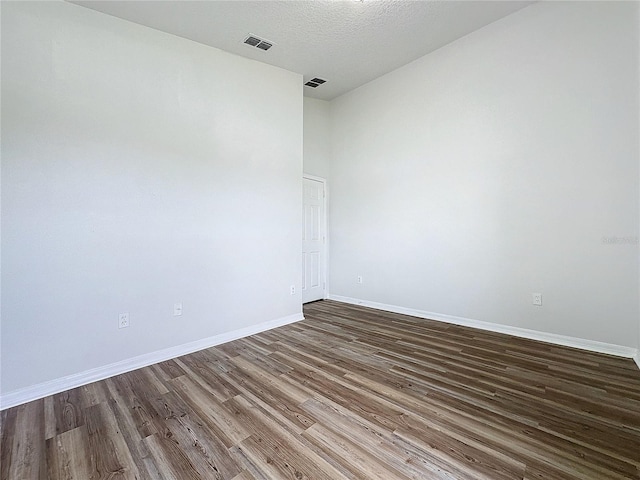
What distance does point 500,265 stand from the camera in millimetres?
3244

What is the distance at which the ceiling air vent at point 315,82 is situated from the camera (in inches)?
164

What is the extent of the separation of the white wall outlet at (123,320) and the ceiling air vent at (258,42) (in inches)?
118

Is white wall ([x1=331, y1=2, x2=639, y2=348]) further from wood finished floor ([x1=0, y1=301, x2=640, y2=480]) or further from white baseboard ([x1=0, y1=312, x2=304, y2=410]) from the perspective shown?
white baseboard ([x1=0, y1=312, x2=304, y2=410])

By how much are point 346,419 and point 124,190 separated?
2608 mm

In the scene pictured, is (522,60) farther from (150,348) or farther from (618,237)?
(150,348)

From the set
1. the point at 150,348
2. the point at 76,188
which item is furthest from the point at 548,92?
the point at 150,348

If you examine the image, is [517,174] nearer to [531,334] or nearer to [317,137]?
[531,334]

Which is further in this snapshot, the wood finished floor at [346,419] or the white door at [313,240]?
the white door at [313,240]

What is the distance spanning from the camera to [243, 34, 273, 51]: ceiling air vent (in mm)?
3041

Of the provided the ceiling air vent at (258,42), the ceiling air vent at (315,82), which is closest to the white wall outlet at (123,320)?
the ceiling air vent at (258,42)

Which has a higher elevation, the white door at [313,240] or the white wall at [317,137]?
the white wall at [317,137]

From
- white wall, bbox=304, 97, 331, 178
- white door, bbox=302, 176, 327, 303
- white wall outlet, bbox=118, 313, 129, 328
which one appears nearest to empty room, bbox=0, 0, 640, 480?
white wall outlet, bbox=118, 313, 129, 328

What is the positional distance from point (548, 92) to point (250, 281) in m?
3.77

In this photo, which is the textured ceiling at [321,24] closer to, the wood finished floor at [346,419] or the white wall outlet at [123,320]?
the white wall outlet at [123,320]
